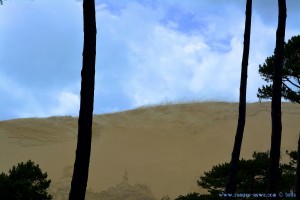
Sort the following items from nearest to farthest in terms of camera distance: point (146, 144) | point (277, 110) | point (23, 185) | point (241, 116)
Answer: point (277, 110) < point (241, 116) < point (23, 185) < point (146, 144)

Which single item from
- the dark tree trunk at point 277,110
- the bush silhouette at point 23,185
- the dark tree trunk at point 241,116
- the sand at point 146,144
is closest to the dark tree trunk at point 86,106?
the dark tree trunk at point 277,110

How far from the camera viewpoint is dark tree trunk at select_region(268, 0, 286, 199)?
11.2m

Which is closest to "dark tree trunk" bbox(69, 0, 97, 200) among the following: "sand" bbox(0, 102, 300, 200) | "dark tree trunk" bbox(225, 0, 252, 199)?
"dark tree trunk" bbox(225, 0, 252, 199)

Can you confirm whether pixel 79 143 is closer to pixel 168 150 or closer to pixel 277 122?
pixel 277 122

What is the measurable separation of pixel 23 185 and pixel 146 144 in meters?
23.0

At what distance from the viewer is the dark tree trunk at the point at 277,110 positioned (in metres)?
11.2

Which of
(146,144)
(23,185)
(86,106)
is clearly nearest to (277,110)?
(86,106)

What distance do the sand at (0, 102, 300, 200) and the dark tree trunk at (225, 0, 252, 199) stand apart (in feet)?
60.3

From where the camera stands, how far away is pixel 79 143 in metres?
7.91

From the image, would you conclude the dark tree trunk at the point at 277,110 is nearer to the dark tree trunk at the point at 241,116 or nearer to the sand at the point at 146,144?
the dark tree trunk at the point at 241,116

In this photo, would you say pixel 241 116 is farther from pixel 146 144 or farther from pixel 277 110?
pixel 146 144

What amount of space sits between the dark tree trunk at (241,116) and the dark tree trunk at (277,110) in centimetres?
135

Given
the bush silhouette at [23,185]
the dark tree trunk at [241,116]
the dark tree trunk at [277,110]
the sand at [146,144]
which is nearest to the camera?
the dark tree trunk at [277,110]

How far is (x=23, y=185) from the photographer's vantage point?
52.5ft
